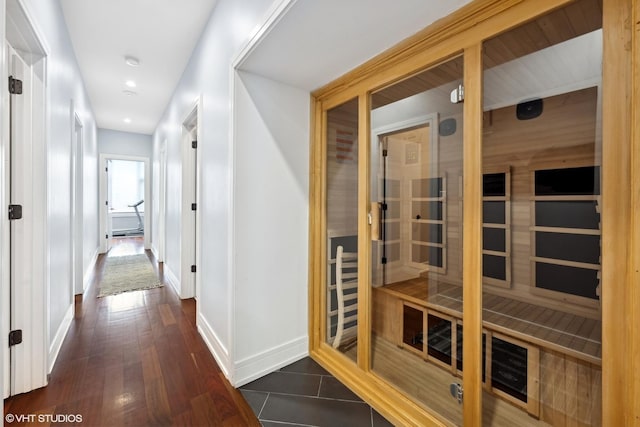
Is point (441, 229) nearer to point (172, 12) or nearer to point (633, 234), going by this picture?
point (633, 234)

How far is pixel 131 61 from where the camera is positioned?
306cm

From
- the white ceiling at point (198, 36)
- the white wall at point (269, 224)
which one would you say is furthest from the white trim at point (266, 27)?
the white wall at point (269, 224)

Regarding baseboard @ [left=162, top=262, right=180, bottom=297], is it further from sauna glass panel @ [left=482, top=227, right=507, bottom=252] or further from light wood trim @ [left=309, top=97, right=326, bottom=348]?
sauna glass panel @ [left=482, top=227, right=507, bottom=252]

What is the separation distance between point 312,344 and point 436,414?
3.28 ft

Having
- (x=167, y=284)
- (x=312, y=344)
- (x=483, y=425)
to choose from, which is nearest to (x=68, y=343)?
(x=167, y=284)

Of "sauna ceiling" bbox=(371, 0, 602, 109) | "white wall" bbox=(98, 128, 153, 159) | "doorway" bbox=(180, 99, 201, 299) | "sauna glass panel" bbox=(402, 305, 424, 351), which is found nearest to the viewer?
"sauna ceiling" bbox=(371, 0, 602, 109)

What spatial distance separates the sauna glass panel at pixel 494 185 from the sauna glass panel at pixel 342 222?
32.6 inches

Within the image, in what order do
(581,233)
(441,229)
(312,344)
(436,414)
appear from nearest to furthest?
(581,233)
(436,414)
(441,229)
(312,344)

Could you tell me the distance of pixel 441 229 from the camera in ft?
4.98

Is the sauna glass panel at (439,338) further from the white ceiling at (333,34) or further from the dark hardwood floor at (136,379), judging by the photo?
the white ceiling at (333,34)

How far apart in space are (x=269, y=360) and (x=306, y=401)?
42 centimetres

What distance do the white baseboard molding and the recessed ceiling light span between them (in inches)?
116

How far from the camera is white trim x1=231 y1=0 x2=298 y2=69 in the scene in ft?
4.13

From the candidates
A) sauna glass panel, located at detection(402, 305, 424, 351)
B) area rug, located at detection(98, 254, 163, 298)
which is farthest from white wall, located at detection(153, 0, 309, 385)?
area rug, located at detection(98, 254, 163, 298)
